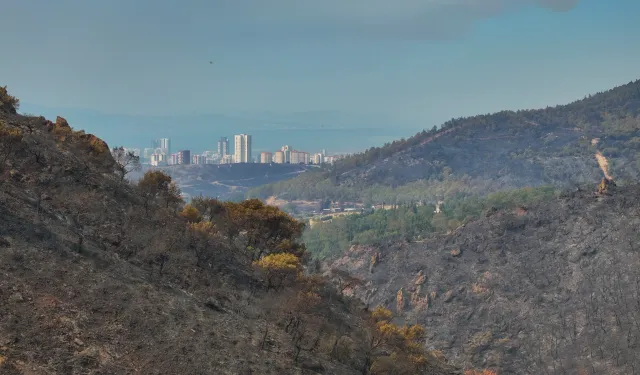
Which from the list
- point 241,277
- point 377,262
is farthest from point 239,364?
point 377,262

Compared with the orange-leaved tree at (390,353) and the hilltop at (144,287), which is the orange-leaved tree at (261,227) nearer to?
the hilltop at (144,287)

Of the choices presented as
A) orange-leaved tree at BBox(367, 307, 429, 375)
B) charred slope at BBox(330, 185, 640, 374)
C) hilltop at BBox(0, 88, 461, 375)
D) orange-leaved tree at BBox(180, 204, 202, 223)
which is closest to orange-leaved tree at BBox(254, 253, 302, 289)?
hilltop at BBox(0, 88, 461, 375)

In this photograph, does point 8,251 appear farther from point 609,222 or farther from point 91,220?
point 609,222

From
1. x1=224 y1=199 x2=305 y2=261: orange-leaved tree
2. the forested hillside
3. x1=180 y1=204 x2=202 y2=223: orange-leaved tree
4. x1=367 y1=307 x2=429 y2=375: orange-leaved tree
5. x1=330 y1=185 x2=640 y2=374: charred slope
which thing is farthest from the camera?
the forested hillside

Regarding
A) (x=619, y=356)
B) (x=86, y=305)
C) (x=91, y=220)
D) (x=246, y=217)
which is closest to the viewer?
(x=86, y=305)

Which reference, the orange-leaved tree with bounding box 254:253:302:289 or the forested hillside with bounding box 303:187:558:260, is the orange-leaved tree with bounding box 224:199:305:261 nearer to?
the orange-leaved tree with bounding box 254:253:302:289

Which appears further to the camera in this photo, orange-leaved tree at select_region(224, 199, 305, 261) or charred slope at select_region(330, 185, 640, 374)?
charred slope at select_region(330, 185, 640, 374)

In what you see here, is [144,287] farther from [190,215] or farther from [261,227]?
[261,227]
